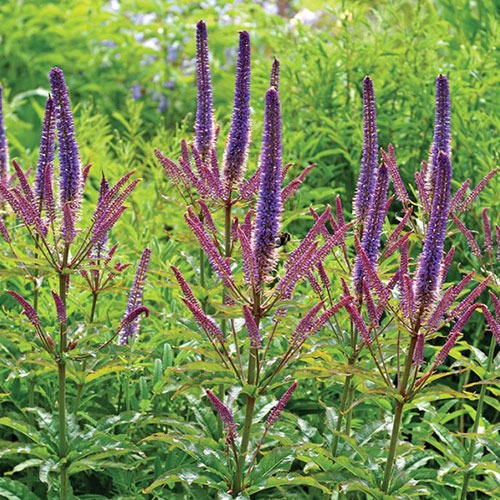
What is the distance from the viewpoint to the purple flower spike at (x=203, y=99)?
328cm

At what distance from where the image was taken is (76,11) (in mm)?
9852

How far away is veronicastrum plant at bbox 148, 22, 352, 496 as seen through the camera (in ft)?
8.32

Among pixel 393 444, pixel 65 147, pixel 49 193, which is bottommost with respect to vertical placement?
pixel 393 444

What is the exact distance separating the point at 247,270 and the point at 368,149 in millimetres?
624

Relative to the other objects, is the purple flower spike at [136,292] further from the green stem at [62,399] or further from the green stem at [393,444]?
the green stem at [393,444]

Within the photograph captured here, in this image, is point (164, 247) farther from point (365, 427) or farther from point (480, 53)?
point (480, 53)

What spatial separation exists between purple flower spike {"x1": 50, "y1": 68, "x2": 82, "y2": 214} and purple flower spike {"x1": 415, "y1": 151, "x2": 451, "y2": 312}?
1.15 m

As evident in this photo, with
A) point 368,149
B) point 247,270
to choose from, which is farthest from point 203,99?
point 247,270

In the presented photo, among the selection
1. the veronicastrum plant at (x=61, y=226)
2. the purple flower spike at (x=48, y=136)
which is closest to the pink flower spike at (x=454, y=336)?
the veronicastrum plant at (x=61, y=226)

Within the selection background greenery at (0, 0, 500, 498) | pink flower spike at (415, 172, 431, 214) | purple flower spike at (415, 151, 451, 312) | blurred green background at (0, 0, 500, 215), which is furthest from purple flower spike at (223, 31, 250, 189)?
blurred green background at (0, 0, 500, 215)

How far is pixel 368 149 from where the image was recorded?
2889 millimetres

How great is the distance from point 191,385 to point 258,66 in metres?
3.90

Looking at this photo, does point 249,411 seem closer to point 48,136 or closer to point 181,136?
point 48,136

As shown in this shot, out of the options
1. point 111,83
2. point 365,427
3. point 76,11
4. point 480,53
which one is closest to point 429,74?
point 480,53
